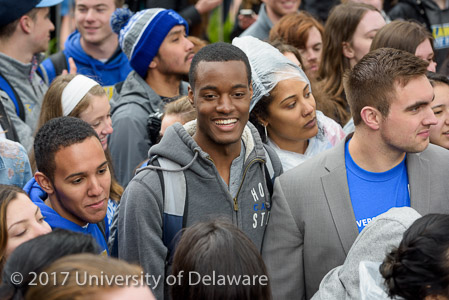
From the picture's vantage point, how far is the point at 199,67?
370 centimetres

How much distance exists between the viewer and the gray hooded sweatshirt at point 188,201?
11.2ft

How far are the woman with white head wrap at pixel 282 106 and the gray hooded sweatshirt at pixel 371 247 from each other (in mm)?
1294

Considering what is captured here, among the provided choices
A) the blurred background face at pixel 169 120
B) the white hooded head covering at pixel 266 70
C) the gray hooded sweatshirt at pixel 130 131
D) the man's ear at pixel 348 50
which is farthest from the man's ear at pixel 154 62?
the man's ear at pixel 348 50

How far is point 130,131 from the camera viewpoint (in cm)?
505

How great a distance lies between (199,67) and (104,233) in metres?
1.19

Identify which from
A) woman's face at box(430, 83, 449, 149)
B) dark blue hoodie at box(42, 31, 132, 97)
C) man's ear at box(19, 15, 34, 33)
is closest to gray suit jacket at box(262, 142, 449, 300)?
woman's face at box(430, 83, 449, 149)

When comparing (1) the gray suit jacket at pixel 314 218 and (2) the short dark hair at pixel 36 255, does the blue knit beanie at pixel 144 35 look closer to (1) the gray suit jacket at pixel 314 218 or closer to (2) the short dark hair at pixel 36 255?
(1) the gray suit jacket at pixel 314 218


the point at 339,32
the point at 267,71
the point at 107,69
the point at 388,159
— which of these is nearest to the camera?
the point at 388,159

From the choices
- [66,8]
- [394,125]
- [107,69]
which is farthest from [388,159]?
[66,8]

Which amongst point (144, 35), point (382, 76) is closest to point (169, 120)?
point (144, 35)

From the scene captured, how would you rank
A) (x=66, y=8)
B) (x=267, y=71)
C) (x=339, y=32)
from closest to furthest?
(x=267, y=71)
(x=339, y=32)
(x=66, y=8)

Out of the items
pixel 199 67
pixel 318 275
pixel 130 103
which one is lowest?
pixel 318 275

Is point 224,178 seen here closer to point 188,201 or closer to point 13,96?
point 188,201

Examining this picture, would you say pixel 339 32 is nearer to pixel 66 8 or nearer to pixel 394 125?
pixel 394 125
